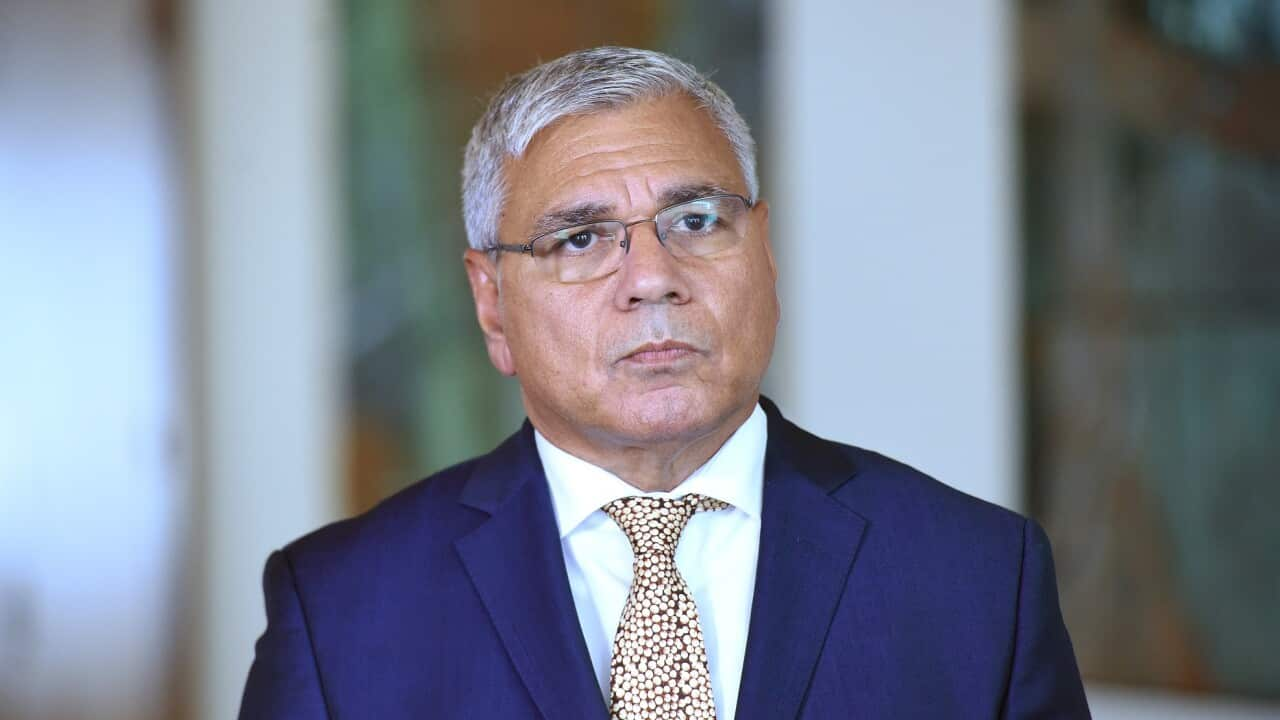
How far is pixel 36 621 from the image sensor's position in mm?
3832

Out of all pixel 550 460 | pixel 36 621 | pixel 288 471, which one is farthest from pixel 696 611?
pixel 288 471

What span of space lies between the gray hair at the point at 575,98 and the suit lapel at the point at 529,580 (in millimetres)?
323

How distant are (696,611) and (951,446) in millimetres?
2144

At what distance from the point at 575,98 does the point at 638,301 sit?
0.28 m

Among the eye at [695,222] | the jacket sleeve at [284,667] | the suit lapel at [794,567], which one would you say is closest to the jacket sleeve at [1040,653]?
the suit lapel at [794,567]

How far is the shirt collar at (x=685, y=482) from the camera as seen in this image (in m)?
1.92

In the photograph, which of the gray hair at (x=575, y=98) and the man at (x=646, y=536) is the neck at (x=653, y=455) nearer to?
the man at (x=646, y=536)

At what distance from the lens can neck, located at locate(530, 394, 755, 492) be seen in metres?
1.90

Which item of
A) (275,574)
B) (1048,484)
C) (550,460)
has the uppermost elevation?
(550,460)

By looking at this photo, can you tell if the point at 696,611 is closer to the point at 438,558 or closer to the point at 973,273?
the point at 438,558

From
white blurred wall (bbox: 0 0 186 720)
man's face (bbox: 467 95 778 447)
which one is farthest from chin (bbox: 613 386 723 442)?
white blurred wall (bbox: 0 0 186 720)

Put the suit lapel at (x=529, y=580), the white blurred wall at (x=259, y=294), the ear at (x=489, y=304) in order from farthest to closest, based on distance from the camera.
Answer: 1. the white blurred wall at (x=259, y=294)
2. the ear at (x=489, y=304)
3. the suit lapel at (x=529, y=580)

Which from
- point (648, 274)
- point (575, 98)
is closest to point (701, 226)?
point (648, 274)

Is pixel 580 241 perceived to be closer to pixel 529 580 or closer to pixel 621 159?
pixel 621 159
